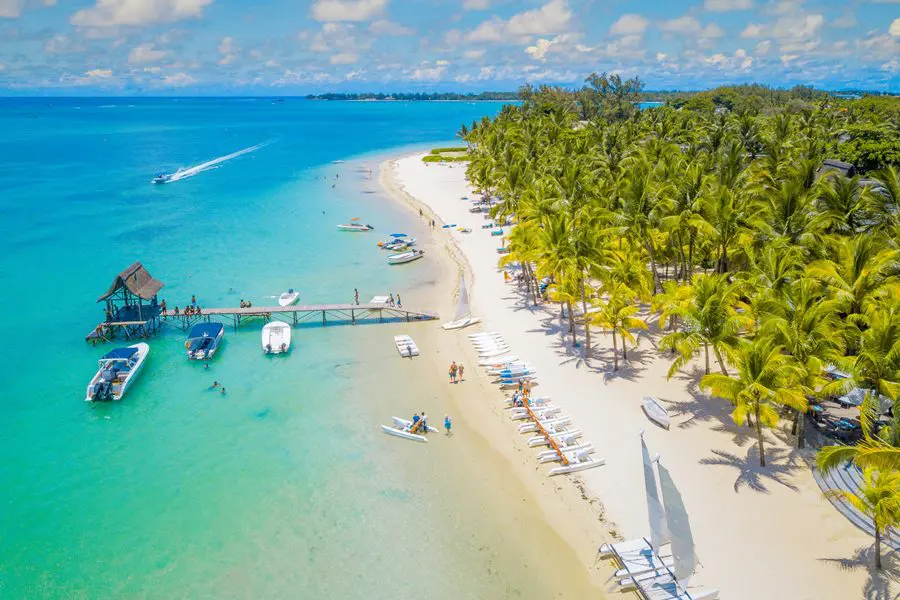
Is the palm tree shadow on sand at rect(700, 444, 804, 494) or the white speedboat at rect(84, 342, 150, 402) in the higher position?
the white speedboat at rect(84, 342, 150, 402)

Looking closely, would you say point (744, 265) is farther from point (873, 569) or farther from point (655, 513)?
point (655, 513)

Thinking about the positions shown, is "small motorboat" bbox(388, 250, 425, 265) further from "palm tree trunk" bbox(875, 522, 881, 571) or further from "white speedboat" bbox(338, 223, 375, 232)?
"palm tree trunk" bbox(875, 522, 881, 571)

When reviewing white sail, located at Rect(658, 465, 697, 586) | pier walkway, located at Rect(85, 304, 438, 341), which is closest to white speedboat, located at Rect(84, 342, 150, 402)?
pier walkway, located at Rect(85, 304, 438, 341)

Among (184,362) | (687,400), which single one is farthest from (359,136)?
(687,400)

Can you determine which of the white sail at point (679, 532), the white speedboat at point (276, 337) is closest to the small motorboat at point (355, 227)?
the white speedboat at point (276, 337)

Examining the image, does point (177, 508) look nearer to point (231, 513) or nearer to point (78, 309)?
point (231, 513)

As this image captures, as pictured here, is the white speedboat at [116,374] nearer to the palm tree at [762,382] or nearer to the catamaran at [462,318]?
the catamaran at [462,318]
